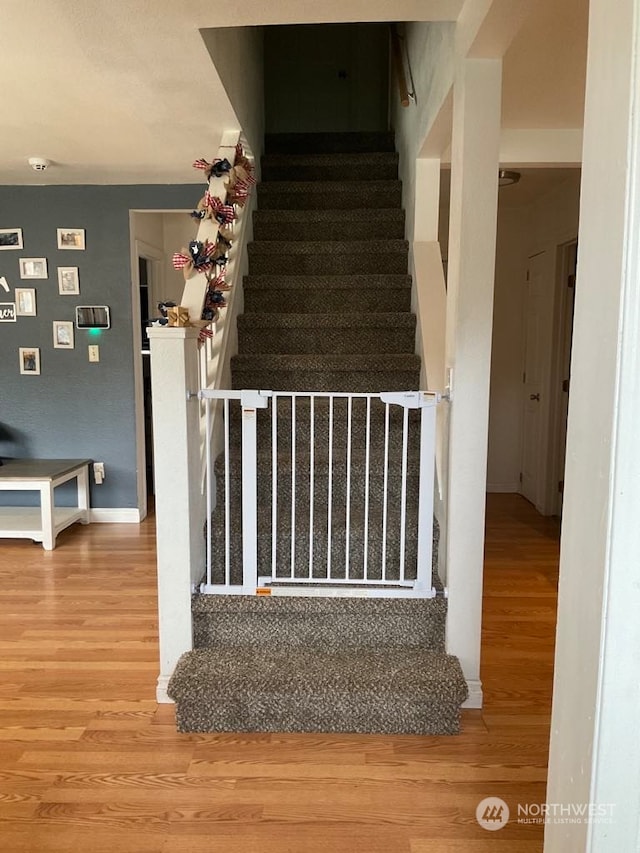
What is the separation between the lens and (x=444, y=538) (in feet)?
7.43

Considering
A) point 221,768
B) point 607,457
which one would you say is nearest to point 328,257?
point 221,768

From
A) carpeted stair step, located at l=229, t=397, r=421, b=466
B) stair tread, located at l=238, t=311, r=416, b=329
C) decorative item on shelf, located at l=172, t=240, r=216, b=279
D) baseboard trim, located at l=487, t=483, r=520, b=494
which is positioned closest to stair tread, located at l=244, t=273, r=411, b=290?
stair tread, located at l=238, t=311, r=416, b=329

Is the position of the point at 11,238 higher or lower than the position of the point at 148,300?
higher

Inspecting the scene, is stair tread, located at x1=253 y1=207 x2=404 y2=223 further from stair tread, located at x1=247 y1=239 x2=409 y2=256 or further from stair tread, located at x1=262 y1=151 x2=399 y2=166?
stair tread, located at x1=262 y1=151 x2=399 y2=166

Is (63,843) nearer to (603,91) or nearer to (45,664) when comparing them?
(45,664)

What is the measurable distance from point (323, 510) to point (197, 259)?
1.22 metres

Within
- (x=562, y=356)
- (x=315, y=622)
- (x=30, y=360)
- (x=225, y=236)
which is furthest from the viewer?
(x=562, y=356)

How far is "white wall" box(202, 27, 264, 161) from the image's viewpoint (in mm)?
2520

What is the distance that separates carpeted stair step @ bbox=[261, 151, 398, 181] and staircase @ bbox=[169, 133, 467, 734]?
10mm

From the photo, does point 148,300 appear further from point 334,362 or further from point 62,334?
point 334,362

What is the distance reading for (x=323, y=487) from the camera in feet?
8.61

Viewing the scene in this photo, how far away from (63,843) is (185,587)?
824mm

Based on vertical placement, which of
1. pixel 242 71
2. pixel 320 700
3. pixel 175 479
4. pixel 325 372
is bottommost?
pixel 320 700

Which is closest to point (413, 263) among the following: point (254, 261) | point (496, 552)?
point (254, 261)
